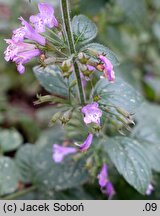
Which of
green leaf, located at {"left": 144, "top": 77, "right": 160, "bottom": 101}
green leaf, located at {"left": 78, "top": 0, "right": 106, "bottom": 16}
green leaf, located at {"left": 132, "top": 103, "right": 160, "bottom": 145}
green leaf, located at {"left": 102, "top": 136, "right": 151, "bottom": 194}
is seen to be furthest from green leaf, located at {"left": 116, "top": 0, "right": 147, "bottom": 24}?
green leaf, located at {"left": 102, "top": 136, "right": 151, "bottom": 194}

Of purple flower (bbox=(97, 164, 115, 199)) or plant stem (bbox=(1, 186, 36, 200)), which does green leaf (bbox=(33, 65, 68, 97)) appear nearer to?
purple flower (bbox=(97, 164, 115, 199))

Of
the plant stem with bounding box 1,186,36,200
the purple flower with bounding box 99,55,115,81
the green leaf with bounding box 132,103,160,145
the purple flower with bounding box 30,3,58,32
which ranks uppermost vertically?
the purple flower with bounding box 30,3,58,32

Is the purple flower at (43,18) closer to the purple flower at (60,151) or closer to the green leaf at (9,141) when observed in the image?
the purple flower at (60,151)

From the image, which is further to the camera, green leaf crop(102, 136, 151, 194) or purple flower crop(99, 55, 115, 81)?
green leaf crop(102, 136, 151, 194)

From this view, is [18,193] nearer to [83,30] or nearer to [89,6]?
[83,30]

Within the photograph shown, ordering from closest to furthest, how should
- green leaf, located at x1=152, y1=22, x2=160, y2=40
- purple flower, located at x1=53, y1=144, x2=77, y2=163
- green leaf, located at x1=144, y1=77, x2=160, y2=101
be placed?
purple flower, located at x1=53, y1=144, x2=77, y2=163 < green leaf, located at x1=152, y1=22, x2=160, y2=40 < green leaf, located at x1=144, y1=77, x2=160, y2=101

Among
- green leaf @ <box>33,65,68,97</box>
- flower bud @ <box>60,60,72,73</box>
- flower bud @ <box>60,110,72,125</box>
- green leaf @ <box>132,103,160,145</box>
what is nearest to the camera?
flower bud @ <box>60,60,72,73</box>

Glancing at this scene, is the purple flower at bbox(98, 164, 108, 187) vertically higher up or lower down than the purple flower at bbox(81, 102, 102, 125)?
lower down

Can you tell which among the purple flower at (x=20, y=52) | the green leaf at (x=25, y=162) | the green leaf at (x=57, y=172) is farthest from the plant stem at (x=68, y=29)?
the green leaf at (x=25, y=162)

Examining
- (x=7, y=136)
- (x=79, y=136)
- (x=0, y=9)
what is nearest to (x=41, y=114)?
(x=7, y=136)

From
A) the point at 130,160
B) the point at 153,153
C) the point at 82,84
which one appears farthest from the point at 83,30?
the point at 153,153
